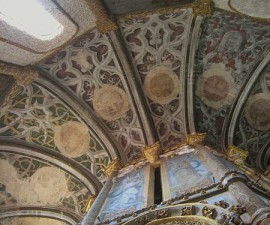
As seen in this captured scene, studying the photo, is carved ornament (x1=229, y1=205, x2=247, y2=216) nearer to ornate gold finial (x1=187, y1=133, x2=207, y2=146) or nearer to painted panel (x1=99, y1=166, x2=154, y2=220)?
painted panel (x1=99, y1=166, x2=154, y2=220)

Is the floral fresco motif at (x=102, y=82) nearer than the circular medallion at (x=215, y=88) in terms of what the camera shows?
Yes

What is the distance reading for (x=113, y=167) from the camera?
765cm

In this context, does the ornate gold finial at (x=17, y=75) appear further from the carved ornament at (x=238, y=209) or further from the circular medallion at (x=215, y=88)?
the carved ornament at (x=238, y=209)

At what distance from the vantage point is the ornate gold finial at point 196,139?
7258 millimetres

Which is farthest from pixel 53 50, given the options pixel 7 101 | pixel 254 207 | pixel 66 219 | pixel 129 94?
pixel 254 207

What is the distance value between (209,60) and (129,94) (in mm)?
2064

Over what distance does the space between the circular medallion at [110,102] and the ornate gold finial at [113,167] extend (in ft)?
4.07

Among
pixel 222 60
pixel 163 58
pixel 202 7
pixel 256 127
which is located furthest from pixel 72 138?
pixel 256 127

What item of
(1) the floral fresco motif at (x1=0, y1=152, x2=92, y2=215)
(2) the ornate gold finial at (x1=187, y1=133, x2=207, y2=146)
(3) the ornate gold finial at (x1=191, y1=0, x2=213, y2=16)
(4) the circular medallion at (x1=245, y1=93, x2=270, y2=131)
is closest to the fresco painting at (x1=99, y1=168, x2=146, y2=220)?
(2) the ornate gold finial at (x1=187, y1=133, x2=207, y2=146)

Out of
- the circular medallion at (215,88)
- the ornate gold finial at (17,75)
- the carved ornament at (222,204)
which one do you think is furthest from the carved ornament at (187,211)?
the circular medallion at (215,88)

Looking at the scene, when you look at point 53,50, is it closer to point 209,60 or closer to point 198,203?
point 209,60

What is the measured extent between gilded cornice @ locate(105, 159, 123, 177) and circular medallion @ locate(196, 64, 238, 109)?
102 inches

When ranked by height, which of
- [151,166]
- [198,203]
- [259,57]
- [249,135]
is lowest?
[198,203]

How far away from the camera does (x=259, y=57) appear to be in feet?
25.8
